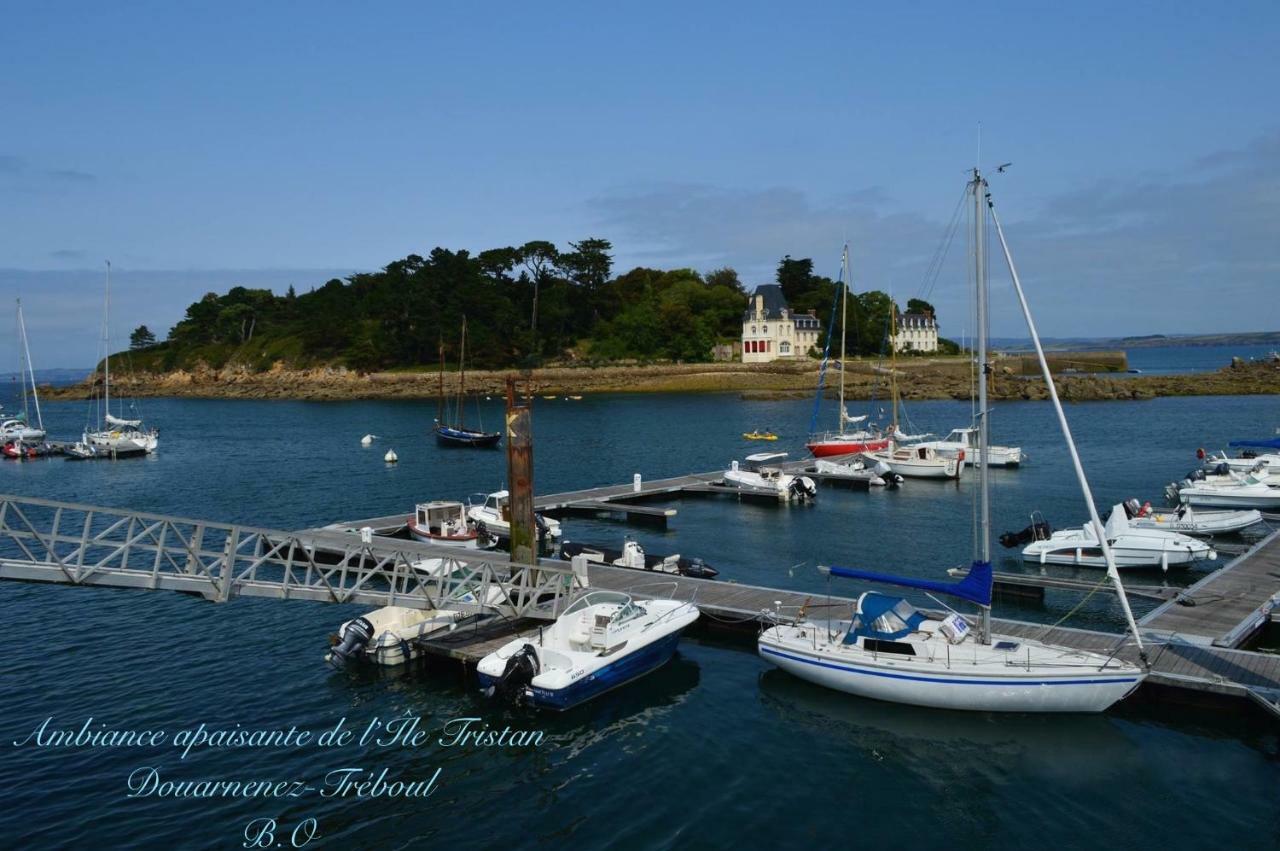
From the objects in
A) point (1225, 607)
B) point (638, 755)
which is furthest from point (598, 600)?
point (1225, 607)

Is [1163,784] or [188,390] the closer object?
[1163,784]

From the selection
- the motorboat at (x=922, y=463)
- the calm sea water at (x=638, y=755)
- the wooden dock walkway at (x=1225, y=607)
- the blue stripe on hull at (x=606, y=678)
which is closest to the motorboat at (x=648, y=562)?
the calm sea water at (x=638, y=755)

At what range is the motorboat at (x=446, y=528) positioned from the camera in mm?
36312

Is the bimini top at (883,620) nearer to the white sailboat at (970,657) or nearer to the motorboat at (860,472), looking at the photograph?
the white sailboat at (970,657)

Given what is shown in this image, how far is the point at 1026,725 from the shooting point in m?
19.7

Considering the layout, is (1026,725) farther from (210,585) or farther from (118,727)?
(118,727)

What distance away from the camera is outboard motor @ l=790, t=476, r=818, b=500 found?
49.2m

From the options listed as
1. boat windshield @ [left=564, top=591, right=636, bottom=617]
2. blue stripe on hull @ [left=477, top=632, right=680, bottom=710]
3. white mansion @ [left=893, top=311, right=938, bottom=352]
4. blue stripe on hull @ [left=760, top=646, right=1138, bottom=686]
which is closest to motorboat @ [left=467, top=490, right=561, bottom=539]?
boat windshield @ [left=564, top=591, right=636, bottom=617]

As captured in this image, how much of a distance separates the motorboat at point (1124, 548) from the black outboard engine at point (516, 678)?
22314 millimetres

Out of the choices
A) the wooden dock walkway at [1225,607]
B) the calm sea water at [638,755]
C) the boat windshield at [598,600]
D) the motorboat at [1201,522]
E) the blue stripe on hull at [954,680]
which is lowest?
the calm sea water at [638,755]

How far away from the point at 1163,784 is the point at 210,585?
20519 mm

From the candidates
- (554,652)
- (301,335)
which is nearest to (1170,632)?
(554,652)

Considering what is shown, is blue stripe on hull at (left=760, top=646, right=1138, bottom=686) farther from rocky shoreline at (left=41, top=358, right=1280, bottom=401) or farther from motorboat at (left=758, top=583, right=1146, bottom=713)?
rocky shoreline at (left=41, top=358, right=1280, bottom=401)

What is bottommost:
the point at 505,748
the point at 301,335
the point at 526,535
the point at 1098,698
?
the point at 505,748
